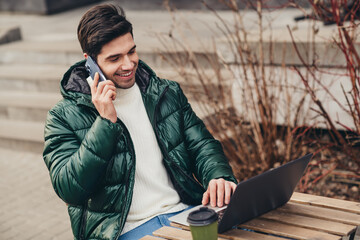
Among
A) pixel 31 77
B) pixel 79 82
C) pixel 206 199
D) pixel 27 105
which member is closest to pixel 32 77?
pixel 31 77

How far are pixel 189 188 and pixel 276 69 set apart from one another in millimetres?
2481

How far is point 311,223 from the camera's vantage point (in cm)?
238

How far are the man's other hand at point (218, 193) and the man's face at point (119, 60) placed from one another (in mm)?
621

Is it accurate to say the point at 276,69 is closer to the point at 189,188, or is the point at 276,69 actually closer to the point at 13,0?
the point at 189,188

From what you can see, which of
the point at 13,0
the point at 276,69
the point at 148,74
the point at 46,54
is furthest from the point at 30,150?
the point at 13,0

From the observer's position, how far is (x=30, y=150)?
6320 mm

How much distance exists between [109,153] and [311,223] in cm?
91

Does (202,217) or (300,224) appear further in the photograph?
(300,224)

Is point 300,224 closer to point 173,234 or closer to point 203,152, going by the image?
point 173,234

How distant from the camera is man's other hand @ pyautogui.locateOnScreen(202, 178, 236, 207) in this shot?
2.52 meters

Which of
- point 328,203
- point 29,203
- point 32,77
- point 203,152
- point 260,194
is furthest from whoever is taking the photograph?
point 32,77

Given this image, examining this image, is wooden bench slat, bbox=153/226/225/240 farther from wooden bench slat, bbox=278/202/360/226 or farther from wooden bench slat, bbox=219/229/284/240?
wooden bench slat, bbox=278/202/360/226

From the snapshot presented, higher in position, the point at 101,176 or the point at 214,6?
the point at 101,176

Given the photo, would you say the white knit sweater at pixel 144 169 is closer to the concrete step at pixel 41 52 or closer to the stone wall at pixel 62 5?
the concrete step at pixel 41 52
